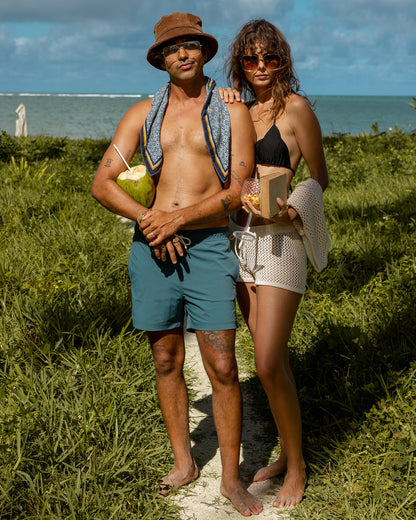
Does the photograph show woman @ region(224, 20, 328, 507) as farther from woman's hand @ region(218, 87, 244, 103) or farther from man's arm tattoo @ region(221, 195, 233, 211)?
man's arm tattoo @ region(221, 195, 233, 211)

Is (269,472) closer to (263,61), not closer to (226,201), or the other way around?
(226,201)

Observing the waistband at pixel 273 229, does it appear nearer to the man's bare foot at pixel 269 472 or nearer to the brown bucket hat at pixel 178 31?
the brown bucket hat at pixel 178 31

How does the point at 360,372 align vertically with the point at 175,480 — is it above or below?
above

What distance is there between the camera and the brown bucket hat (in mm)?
2967

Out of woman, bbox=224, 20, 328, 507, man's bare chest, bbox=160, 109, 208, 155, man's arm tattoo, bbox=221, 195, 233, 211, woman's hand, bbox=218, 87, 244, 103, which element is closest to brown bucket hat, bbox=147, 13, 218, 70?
woman, bbox=224, 20, 328, 507

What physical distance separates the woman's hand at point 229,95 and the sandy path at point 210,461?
84.4 inches

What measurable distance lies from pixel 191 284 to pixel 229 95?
101 cm

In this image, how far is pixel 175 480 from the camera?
3309mm

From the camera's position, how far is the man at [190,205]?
117 inches

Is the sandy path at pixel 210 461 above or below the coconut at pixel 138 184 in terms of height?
below

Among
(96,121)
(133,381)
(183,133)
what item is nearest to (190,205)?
(183,133)

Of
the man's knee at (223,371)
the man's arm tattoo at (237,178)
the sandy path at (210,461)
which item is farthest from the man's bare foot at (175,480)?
the man's arm tattoo at (237,178)

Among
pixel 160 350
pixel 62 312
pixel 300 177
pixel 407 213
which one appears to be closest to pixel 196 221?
pixel 160 350

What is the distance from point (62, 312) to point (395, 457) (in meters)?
2.59
